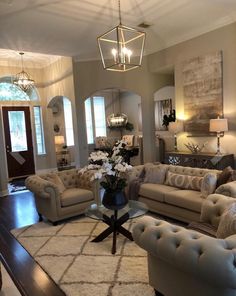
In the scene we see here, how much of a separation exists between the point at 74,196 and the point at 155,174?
151cm

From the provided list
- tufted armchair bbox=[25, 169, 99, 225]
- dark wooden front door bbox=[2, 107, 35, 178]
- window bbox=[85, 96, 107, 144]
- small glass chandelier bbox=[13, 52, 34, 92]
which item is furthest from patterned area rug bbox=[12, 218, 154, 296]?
window bbox=[85, 96, 107, 144]

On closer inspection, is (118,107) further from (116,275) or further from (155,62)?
(116,275)

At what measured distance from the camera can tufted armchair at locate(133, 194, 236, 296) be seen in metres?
1.60

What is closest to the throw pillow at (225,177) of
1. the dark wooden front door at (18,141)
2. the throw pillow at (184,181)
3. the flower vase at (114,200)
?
the throw pillow at (184,181)

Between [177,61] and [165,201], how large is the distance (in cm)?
358

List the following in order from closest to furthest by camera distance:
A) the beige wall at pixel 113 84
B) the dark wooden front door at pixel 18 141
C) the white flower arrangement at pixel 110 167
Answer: the white flower arrangement at pixel 110 167 → the beige wall at pixel 113 84 → the dark wooden front door at pixel 18 141

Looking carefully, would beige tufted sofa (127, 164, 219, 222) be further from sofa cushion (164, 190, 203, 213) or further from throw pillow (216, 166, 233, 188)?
throw pillow (216, 166, 233, 188)

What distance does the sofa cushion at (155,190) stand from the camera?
4.12 m

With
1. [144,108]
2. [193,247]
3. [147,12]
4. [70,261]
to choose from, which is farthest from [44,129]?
[193,247]

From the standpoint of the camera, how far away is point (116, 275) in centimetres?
270

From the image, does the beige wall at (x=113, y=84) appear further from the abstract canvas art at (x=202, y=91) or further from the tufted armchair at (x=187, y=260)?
the tufted armchair at (x=187, y=260)

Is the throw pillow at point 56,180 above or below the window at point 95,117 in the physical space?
below

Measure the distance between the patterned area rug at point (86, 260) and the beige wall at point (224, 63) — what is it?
2.70m

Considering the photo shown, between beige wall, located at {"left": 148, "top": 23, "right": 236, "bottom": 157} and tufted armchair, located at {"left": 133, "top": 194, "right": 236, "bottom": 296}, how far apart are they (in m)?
3.63
